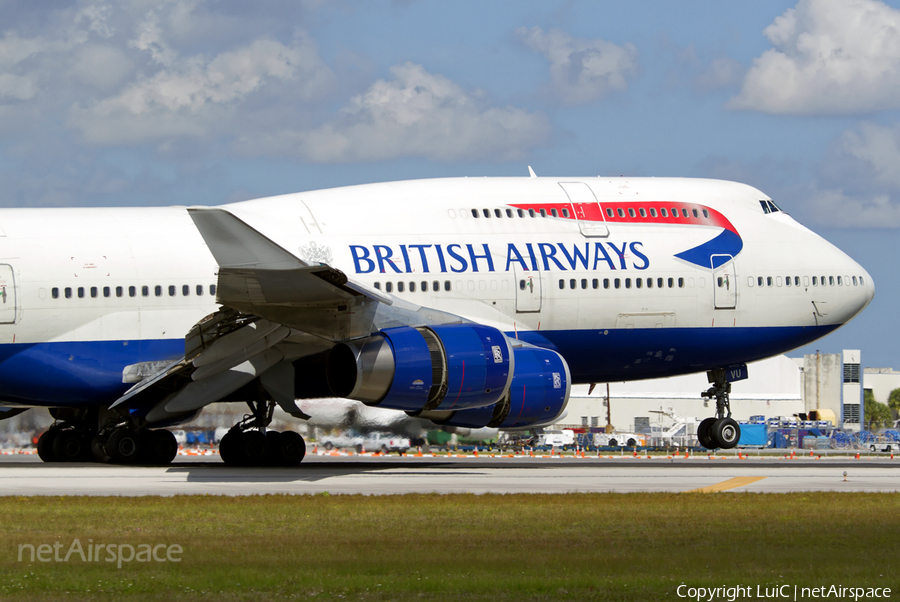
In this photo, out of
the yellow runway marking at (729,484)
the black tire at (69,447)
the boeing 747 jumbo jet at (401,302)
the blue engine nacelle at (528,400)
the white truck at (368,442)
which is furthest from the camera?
the white truck at (368,442)

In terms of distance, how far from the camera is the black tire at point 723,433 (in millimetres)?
26906

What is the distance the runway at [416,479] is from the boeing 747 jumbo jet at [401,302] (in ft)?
4.34

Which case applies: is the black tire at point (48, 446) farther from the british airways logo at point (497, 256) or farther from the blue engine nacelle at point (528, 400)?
the blue engine nacelle at point (528, 400)

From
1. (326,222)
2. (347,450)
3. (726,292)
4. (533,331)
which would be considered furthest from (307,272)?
(347,450)

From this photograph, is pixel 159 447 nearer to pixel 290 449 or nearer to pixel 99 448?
pixel 99 448

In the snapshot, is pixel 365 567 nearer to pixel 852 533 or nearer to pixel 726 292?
pixel 852 533

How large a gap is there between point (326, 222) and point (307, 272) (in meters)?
5.02

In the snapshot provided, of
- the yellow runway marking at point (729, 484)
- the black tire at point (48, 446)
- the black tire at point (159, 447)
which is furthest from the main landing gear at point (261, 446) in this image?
the yellow runway marking at point (729, 484)

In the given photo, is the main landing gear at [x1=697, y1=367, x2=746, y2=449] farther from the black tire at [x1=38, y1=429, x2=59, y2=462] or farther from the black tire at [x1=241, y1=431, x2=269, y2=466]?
the black tire at [x1=38, y1=429, x2=59, y2=462]

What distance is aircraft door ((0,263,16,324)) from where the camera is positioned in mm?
22547

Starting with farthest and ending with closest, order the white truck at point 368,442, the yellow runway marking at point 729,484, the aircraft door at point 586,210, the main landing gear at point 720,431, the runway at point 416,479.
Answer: the white truck at point 368,442
the main landing gear at point 720,431
the aircraft door at point 586,210
the yellow runway marking at point 729,484
the runway at point 416,479

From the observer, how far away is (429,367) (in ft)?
67.7

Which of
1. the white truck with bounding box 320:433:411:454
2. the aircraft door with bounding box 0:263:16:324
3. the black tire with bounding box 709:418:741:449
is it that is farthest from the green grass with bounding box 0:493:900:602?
the white truck with bounding box 320:433:411:454

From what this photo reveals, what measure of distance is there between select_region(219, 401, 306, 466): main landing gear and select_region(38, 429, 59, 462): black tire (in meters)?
4.85
